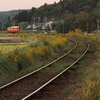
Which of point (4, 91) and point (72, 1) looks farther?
point (72, 1)

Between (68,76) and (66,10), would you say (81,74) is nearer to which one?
(68,76)

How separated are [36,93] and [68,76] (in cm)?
299

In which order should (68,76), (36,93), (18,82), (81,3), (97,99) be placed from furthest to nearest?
(81,3)
(68,76)
(18,82)
(36,93)
(97,99)

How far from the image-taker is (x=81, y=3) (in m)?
177

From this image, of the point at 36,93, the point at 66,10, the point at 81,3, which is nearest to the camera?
the point at 36,93

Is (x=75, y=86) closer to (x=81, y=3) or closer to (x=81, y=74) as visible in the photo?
(x=81, y=74)

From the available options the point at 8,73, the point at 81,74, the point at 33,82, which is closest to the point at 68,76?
the point at 81,74

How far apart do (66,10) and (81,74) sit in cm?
18124

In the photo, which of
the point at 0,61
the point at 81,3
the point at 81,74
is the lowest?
the point at 81,74

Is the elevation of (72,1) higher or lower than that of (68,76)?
higher

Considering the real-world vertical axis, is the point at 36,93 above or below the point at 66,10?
below

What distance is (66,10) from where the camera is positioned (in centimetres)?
18875

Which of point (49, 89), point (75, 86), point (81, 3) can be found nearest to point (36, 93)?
point (49, 89)

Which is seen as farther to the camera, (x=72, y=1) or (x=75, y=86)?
(x=72, y=1)
